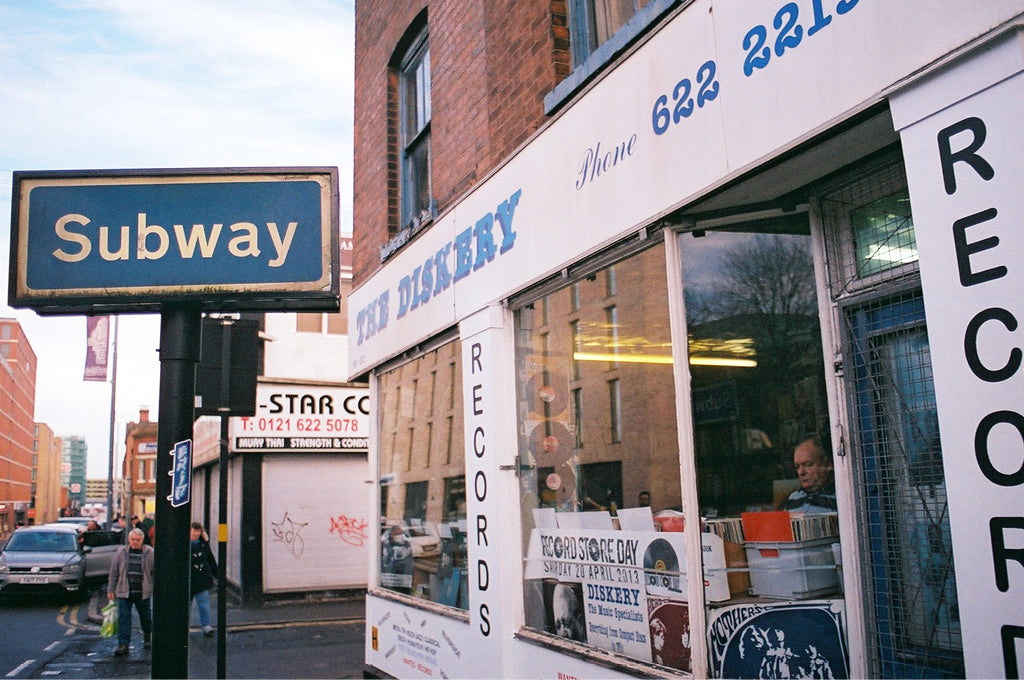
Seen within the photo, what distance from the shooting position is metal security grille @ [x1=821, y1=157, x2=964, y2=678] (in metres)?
3.78

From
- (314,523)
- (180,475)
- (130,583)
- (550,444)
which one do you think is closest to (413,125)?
(550,444)

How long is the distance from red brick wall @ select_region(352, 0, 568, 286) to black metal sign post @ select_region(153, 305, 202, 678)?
3195 millimetres

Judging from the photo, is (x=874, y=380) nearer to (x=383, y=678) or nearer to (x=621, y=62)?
(x=621, y=62)

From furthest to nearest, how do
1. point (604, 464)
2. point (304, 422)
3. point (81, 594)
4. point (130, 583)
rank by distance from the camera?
point (81, 594) → point (304, 422) → point (130, 583) → point (604, 464)

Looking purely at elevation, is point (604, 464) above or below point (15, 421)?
below

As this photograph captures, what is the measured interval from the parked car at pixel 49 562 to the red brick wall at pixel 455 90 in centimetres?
1153

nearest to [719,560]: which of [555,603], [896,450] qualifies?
[896,450]

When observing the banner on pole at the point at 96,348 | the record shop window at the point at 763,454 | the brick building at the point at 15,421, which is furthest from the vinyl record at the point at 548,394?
the brick building at the point at 15,421

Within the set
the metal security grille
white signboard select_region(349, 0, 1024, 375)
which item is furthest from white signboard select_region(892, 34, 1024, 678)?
the metal security grille

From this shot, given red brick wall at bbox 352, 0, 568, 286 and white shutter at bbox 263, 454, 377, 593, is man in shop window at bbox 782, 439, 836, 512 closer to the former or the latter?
red brick wall at bbox 352, 0, 568, 286

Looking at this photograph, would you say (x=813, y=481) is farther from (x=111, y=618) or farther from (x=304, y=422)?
(x=304, y=422)

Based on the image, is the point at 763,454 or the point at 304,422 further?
the point at 304,422

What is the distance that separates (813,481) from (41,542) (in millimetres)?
18752

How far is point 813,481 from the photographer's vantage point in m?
4.43
